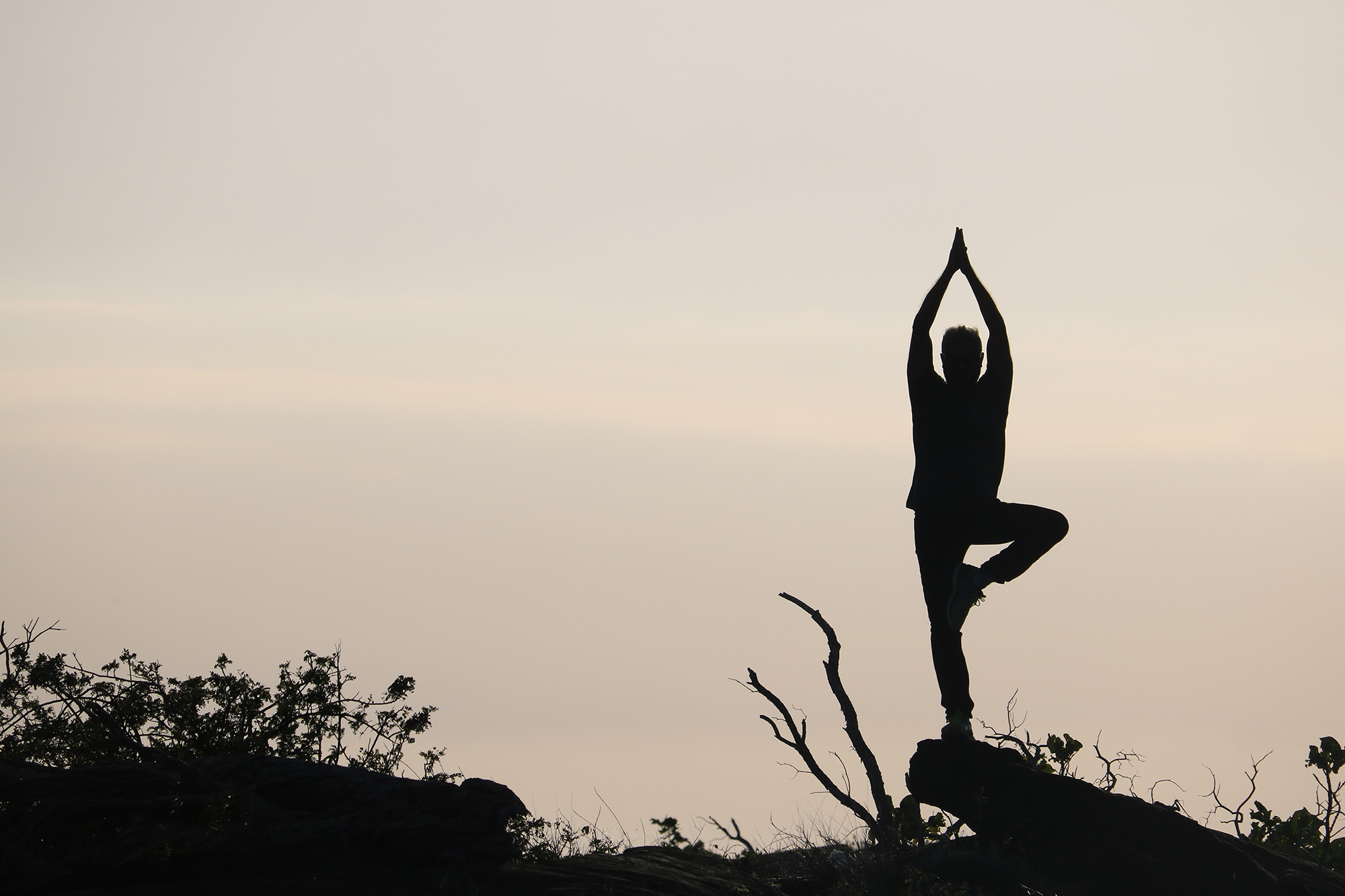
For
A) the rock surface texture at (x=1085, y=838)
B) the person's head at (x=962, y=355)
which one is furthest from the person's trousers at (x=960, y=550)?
the person's head at (x=962, y=355)

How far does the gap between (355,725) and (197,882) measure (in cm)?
424

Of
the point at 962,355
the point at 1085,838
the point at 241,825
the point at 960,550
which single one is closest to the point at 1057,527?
the point at 960,550

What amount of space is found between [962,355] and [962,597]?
1834 millimetres

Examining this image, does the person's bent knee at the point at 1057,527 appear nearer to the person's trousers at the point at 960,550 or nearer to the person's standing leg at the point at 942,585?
the person's trousers at the point at 960,550

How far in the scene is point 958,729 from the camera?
31.0ft

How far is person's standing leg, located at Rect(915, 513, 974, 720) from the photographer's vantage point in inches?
358

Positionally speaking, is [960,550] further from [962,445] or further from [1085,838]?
[1085,838]

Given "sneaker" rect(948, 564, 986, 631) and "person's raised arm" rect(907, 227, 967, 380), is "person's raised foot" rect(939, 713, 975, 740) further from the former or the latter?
"person's raised arm" rect(907, 227, 967, 380)

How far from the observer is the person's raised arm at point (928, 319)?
→ 30.1 ft

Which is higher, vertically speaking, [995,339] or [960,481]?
[995,339]

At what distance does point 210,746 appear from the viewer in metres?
10.4

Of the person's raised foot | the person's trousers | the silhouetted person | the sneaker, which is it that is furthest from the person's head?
the person's raised foot

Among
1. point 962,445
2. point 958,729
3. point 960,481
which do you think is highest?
point 962,445

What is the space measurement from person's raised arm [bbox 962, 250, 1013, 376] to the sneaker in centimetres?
152
